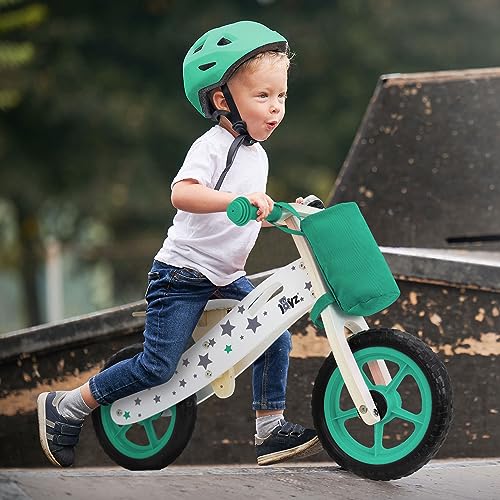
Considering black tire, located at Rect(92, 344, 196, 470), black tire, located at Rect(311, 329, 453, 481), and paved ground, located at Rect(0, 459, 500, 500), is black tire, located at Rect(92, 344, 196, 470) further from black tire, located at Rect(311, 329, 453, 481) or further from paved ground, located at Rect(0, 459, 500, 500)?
black tire, located at Rect(311, 329, 453, 481)

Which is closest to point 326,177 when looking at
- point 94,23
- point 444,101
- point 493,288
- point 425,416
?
point 94,23

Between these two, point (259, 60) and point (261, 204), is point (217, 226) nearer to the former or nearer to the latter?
point (261, 204)

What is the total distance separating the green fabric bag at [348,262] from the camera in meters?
3.63

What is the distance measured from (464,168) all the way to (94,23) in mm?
15502

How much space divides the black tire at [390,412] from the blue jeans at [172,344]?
0.67ft

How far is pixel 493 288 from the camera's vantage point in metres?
4.95

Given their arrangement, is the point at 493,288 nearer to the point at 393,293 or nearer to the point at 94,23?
the point at 393,293

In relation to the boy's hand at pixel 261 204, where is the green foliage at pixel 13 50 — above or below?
below

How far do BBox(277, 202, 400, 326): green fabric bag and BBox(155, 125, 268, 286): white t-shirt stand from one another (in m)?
0.18

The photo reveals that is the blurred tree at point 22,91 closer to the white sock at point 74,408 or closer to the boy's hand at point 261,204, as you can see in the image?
the white sock at point 74,408

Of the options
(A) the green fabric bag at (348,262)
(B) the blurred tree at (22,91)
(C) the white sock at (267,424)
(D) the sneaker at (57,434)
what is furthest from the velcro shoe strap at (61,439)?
(B) the blurred tree at (22,91)

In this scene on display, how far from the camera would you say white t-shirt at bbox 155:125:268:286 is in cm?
373

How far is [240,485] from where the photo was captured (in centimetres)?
376

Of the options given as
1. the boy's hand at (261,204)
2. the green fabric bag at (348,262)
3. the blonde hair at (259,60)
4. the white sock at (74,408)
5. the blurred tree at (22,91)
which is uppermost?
the blonde hair at (259,60)
